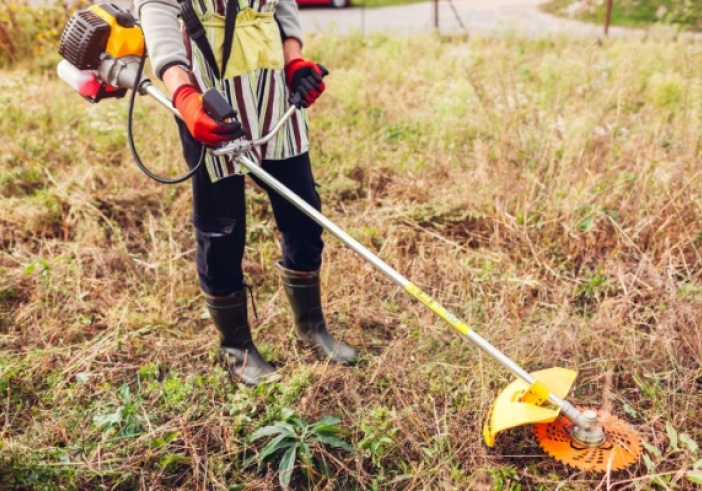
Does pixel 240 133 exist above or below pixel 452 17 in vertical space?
above

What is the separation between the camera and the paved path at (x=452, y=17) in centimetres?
865

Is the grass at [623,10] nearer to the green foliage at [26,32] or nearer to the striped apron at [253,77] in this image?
the green foliage at [26,32]

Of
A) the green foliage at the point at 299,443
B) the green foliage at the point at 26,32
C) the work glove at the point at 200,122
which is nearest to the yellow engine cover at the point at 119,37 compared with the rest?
the work glove at the point at 200,122

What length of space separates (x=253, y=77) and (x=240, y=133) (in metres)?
0.31

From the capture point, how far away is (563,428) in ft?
6.92

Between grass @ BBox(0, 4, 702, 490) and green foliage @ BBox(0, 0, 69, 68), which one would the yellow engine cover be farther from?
green foliage @ BBox(0, 0, 69, 68)

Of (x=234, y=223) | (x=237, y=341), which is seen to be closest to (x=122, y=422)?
(x=237, y=341)

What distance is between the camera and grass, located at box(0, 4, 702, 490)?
2.13m

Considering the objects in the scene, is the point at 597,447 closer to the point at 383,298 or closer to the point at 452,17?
the point at 383,298

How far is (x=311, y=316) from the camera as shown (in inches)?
105

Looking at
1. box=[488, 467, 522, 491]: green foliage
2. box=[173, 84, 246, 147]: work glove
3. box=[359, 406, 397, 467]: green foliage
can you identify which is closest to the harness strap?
box=[173, 84, 246, 147]: work glove

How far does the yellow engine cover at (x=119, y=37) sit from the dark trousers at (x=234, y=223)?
1.06 feet

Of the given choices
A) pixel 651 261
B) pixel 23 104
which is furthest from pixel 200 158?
pixel 23 104

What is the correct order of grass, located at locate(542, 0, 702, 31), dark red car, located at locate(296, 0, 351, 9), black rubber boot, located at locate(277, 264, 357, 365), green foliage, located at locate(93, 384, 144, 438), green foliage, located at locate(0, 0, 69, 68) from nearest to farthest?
green foliage, located at locate(93, 384, 144, 438), black rubber boot, located at locate(277, 264, 357, 365), green foliage, located at locate(0, 0, 69, 68), grass, located at locate(542, 0, 702, 31), dark red car, located at locate(296, 0, 351, 9)
